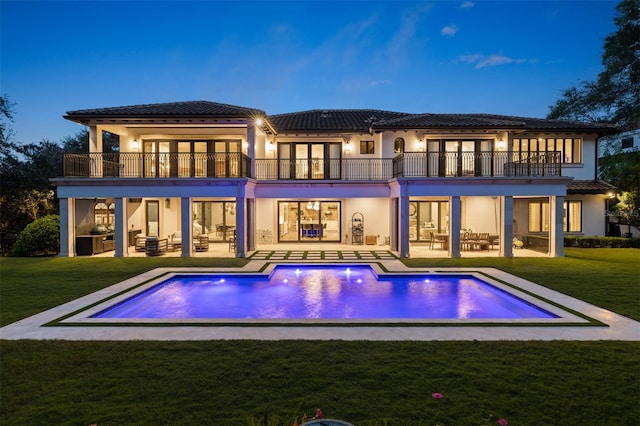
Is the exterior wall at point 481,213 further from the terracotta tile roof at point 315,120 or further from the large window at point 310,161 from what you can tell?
the large window at point 310,161

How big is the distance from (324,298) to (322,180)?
933 cm

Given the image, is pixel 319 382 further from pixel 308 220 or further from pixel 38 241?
pixel 38 241

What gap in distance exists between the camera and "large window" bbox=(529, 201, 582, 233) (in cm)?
2053

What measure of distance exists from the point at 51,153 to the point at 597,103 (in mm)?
46047

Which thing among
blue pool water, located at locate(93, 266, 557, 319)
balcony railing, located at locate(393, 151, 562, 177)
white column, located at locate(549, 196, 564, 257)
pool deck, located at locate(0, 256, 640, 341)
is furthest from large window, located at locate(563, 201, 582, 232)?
pool deck, located at locate(0, 256, 640, 341)

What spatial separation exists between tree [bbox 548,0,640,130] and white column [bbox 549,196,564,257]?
19322mm

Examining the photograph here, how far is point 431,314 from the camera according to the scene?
350 inches

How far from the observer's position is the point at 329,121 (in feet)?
72.9

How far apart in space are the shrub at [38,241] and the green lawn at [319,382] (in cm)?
1343

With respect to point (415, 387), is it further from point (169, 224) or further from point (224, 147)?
point (169, 224)

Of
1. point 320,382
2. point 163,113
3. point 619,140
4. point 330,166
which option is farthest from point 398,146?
point 619,140

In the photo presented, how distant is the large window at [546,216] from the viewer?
2053 cm

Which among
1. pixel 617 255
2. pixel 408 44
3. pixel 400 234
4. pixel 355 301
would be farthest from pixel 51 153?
pixel 408 44

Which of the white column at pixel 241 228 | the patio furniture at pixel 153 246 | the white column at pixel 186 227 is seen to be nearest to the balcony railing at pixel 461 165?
the white column at pixel 241 228
